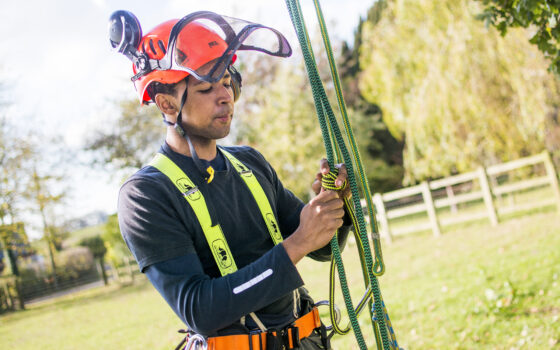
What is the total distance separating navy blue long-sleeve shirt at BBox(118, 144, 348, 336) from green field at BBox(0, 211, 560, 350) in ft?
11.4

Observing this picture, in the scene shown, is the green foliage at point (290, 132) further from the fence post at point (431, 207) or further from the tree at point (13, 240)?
the tree at point (13, 240)

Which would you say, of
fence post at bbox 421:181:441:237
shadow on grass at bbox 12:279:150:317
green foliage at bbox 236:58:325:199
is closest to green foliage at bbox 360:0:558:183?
fence post at bbox 421:181:441:237

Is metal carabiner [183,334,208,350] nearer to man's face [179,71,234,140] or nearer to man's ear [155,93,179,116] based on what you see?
man's face [179,71,234,140]

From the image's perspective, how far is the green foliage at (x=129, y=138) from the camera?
23.7 meters

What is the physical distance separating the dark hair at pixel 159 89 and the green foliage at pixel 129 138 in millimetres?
21611

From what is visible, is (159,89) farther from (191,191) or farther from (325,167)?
(325,167)

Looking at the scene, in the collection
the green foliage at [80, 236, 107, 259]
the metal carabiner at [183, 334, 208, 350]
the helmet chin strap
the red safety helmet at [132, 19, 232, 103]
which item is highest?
the red safety helmet at [132, 19, 232, 103]

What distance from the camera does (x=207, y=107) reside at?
2.00 metres

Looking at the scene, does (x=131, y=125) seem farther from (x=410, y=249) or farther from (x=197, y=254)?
(x=197, y=254)

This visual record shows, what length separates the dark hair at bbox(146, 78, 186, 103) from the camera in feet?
6.75

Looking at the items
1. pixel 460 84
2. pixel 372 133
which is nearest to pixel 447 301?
pixel 460 84

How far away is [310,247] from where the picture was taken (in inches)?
65.4

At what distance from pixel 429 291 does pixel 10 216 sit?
18.3 m

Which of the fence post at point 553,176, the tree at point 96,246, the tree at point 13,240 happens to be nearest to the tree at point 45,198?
the tree at point 13,240
